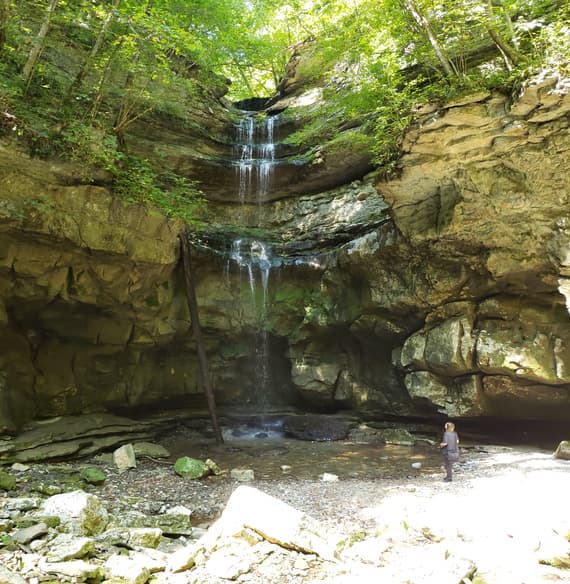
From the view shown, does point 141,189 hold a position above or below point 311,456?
above

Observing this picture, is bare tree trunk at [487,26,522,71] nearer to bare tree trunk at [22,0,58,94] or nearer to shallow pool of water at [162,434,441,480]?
bare tree trunk at [22,0,58,94]

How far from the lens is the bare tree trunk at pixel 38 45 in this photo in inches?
358

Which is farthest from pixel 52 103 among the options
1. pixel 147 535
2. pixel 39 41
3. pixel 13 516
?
pixel 147 535

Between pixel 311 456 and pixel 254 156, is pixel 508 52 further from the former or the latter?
pixel 311 456

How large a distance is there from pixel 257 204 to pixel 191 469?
12333mm

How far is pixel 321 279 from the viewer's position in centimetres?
1595

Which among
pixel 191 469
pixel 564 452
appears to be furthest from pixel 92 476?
pixel 564 452

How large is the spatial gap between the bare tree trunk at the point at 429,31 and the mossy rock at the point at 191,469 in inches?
450

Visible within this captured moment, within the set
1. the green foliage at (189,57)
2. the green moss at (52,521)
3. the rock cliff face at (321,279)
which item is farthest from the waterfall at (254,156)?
the green moss at (52,521)

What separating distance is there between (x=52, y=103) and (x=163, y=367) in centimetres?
944

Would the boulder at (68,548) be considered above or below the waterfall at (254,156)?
below

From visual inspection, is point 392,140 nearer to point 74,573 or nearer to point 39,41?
point 39,41

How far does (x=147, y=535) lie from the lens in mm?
5750

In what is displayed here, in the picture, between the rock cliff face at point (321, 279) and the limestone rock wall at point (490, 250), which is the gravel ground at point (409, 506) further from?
the rock cliff face at point (321, 279)
